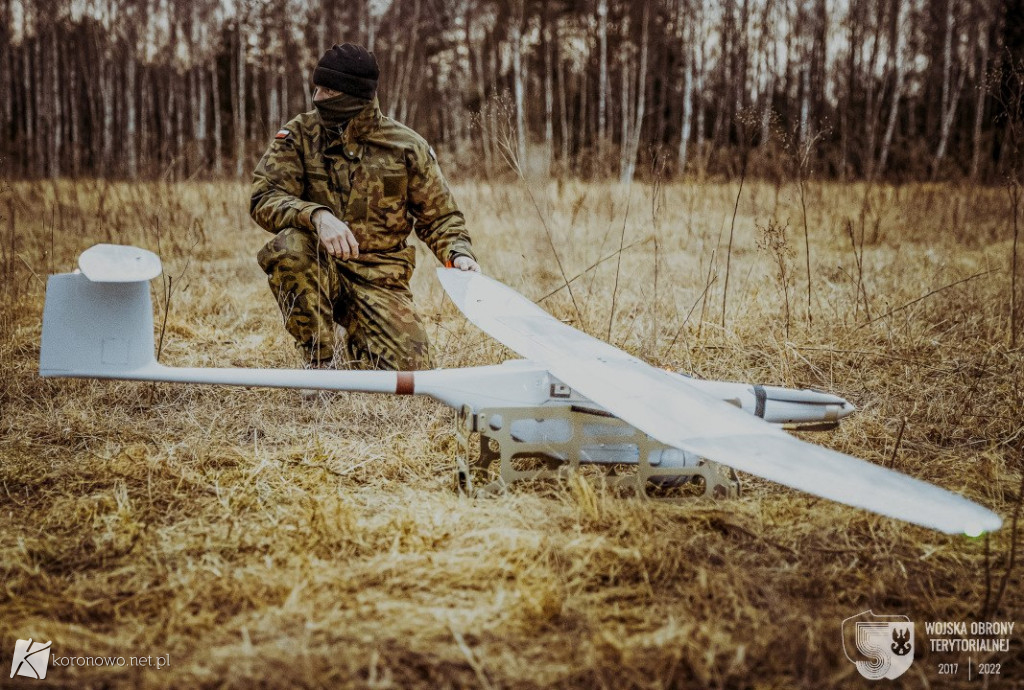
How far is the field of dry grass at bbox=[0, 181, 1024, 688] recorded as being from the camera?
1902mm

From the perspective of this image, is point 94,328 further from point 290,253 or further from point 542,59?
point 542,59

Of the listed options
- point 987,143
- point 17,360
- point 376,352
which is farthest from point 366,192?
point 987,143

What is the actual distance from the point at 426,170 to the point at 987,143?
46.9 ft

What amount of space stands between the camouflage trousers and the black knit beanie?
30.2 inches

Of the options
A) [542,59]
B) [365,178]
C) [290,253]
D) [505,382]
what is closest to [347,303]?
[290,253]

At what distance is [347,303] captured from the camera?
4.24 m

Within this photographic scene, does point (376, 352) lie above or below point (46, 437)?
above

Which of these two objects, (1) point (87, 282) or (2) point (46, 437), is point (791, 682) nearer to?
(1) point (87, 282)

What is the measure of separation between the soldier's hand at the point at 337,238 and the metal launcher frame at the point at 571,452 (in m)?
1.12

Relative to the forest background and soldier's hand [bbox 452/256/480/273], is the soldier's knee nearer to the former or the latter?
soldier's hand [bbox 452/256/480/273]

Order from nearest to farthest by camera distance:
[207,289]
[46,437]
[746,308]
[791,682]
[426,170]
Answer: [791,682] < [46,437] < [426,170] < [746,308] < [207,289]

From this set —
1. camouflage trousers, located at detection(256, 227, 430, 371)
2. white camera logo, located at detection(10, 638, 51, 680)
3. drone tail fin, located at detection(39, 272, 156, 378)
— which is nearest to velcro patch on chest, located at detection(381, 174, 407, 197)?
camouflage trousers, located at detection(256, 227, 430, 371)

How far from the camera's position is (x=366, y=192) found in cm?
413

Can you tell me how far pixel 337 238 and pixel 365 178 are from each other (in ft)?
2.27
